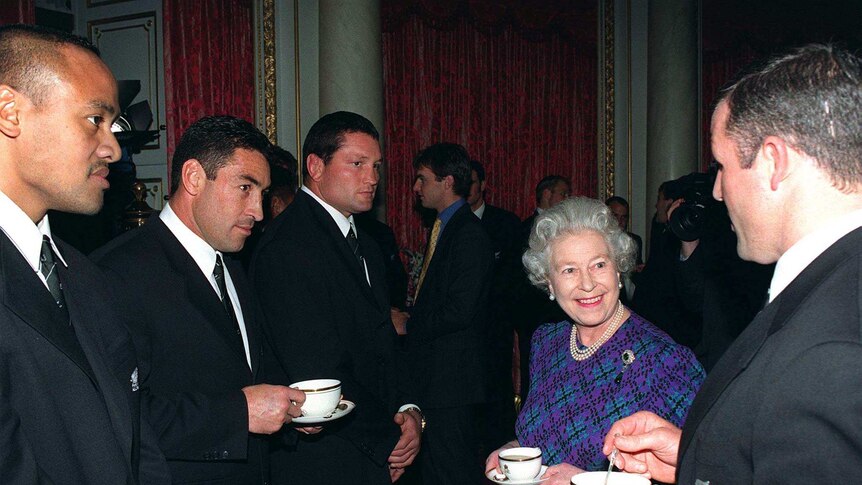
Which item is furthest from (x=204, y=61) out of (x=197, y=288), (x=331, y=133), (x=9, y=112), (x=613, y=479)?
(x=613, y=479)

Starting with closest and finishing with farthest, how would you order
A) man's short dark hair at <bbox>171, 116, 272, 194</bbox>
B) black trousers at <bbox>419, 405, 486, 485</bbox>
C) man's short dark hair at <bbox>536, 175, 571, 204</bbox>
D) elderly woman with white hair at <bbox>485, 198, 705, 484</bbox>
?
elderly woman with white hair at <bbox>485, 198, 705, 484</bbox>
man's short dark hair at <bbox>171, 116, 272, 194</bbox>
black trousers at <bbox>419, 405, 486, 485</bbox>
man's short dark hair at <bbox>536, 175, 571, 204</bbox>

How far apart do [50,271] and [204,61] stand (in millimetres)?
4596

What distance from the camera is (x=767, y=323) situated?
1109mm

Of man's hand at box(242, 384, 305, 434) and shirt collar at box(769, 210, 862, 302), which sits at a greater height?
shirt collar at box(769, 210, 862, 302)

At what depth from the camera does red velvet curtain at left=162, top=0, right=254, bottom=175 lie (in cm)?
564

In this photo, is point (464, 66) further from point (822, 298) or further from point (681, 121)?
point (822, 298)

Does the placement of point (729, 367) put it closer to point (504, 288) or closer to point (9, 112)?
point (9, 112)

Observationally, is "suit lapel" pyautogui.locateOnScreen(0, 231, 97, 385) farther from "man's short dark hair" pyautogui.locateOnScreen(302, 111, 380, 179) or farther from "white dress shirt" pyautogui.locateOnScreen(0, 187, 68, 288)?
"man's short dark hair" pyautogui.locateOnScreen(302, 111, 380, 179)

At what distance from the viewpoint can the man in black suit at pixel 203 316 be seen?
6.01 feet

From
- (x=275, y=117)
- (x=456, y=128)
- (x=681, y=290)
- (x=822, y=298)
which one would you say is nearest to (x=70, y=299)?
(x=822, y=298)

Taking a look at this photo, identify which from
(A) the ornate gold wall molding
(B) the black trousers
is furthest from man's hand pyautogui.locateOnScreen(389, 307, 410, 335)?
(A) the ornate gold wall molding

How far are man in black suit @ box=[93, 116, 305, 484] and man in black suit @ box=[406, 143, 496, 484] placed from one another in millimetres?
1571

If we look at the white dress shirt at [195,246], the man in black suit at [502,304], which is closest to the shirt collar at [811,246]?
the white dress shirt at [195,246]

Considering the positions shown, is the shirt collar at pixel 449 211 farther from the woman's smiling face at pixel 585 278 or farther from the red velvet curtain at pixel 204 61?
the red velvet curtain at pixel 204 61
